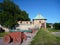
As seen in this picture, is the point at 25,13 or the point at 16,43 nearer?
the point at 16,43

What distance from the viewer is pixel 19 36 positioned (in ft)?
41.2

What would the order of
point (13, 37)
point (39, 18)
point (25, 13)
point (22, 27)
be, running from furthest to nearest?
point (25, 13), point (39, 18), point (22, 27), point (13, 37)

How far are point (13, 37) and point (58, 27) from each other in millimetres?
66334

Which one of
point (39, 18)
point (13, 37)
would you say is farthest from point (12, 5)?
point (13, 37)

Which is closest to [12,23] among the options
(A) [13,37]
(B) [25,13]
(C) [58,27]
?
(C) [58,27]

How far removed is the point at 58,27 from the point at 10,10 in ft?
68.6

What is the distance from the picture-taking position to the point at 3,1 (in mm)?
80000

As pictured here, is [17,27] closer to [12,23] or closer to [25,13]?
[12,23]

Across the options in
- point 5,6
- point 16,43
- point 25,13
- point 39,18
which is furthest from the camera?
point 25,13

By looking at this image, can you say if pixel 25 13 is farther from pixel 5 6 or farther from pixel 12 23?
pixel 12 23

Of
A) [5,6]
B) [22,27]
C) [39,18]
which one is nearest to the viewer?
[22,27]

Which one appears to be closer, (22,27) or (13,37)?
(13,37)

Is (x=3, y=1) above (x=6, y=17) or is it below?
above

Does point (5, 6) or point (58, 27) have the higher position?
point (5, 6)
